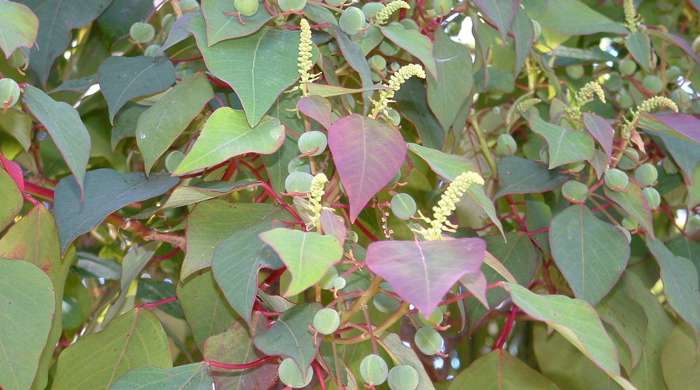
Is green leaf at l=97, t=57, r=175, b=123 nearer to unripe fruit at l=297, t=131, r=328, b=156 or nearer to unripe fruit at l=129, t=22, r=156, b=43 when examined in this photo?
unripe fruit at l=129, t=22, r=156, b=43

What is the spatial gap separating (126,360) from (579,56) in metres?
0.70

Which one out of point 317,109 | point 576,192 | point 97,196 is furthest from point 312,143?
point 576,192

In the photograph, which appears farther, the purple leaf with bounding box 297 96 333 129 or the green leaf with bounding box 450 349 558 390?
the green leaf with bounding box 450 349 558 390

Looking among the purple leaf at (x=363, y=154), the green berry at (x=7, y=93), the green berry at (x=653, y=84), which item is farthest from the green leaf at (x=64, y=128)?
the green berry at (x=653, y=84)

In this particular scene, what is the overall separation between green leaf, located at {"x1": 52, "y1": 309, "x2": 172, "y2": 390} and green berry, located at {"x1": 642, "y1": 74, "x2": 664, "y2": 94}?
0.67 metres

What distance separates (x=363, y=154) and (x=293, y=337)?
5.8 inches

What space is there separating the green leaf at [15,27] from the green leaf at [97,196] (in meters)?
0.16

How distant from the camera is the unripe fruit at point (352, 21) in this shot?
90 centimetres

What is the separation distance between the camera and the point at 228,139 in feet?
2.59

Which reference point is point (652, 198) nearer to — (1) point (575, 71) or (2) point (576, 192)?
(2) point (576, 192)

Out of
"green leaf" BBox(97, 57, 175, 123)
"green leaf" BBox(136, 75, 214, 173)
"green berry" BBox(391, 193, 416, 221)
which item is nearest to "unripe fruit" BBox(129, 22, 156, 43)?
"green leaf" BBox(97, 57, 175, 123)

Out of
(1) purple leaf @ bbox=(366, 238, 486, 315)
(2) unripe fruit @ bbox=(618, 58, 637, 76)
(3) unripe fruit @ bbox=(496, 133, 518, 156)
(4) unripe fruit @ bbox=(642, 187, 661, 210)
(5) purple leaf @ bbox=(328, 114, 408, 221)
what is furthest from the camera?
(2) unripe fruit @ bbox=(618, 58, 637, 76)

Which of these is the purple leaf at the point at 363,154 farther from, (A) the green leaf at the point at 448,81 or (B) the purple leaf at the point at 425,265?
(A) the green leaf at the point at 448,81

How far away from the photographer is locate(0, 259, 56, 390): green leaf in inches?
31.4
